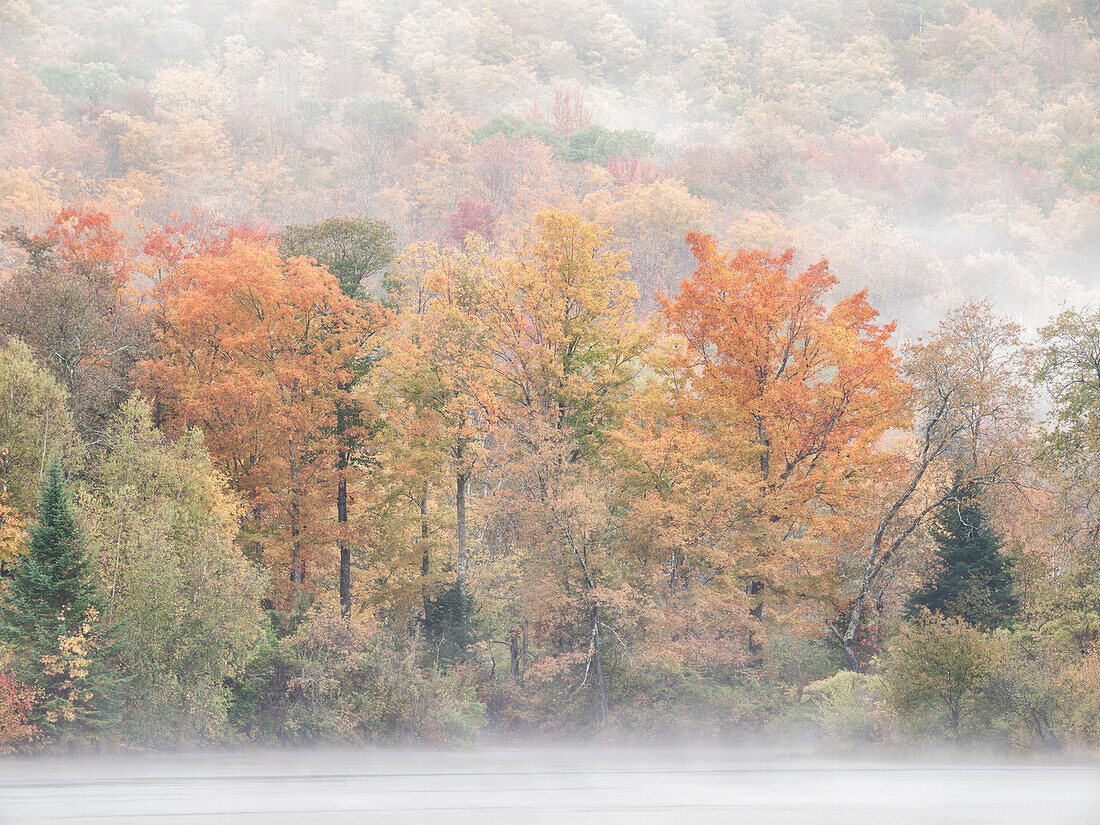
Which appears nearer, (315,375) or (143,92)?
(315,375)

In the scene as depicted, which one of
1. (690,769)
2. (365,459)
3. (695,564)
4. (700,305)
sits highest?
(700,305)

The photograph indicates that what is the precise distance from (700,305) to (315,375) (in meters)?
14.2

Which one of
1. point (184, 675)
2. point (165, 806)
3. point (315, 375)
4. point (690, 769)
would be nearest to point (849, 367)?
point (690, 769)

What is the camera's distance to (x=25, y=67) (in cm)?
11144

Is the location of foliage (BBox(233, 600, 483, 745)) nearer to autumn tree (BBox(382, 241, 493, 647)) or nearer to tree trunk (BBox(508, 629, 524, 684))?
autumn tree (BBox(382, 241, 493, 647))

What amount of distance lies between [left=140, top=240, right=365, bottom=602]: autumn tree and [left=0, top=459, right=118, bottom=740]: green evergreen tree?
364 inches

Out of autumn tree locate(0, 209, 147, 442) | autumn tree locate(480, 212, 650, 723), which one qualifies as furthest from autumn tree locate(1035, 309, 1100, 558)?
autumn tree locate(0, 209, 147, 442)

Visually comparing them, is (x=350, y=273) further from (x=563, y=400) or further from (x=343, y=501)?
(x=563, y=400)

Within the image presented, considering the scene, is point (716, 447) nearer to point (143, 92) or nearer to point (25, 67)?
point (143, 92)

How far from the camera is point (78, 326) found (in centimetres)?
3734

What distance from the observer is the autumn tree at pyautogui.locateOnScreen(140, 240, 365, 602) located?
40188mm

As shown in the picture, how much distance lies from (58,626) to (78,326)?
1137 centimetres

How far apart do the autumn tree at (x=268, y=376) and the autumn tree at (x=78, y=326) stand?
1.13 metres

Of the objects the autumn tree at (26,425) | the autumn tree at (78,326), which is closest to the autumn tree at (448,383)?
the autumn tree at (78,326)
